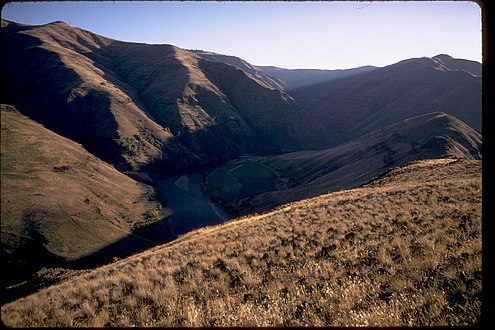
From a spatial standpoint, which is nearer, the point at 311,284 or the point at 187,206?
the point at 311,284

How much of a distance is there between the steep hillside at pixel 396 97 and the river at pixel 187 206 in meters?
89.0

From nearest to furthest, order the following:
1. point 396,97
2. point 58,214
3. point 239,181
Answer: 1. point 58,214
2. point 239,181
3. point 396,97

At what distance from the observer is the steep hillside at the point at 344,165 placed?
51.5 metres

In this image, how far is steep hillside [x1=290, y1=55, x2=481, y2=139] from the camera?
404 feet

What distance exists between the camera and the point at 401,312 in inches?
189

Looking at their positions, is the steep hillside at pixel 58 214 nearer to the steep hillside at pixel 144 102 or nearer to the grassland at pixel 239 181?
the grassland at pixel 239 181

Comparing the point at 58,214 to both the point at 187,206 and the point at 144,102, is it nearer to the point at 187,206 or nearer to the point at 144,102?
the point at 187,206

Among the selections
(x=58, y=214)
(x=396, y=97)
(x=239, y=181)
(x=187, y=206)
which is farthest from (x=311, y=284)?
(x=396, y=97)

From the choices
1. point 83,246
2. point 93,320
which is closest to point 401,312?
point 93,320

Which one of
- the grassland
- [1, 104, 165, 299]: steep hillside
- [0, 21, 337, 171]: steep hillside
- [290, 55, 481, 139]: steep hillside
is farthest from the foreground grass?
[290, 55, 481, 139]: steep hillside

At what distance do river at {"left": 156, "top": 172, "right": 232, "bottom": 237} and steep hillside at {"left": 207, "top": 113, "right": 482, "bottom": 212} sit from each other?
3232 mm

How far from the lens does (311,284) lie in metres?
6.89

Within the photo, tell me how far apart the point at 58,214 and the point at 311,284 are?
35020 mm

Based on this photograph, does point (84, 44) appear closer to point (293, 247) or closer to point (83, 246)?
point (83, 246)
